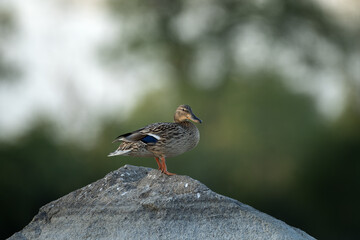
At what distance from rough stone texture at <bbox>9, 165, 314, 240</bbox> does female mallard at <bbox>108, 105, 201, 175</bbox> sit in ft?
0.78

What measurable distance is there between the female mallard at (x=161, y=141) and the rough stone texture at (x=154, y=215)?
24 cm

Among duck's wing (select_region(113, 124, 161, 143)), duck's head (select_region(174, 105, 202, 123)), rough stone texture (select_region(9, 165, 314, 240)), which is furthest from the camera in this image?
duck's head (select_region(174, 105, 202, 123))

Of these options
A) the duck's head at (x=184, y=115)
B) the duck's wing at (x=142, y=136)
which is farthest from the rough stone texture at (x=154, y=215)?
the duck's head at (x=184, y=115)

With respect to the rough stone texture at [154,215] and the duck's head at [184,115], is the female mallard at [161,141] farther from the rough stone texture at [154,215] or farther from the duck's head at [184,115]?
the rough stone texture at [154,215]

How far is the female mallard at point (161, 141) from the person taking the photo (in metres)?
7.14

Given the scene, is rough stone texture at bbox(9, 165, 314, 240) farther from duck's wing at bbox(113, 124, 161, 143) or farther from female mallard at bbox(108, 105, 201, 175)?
duck's wing at bbox(113, 124, 161, 143)

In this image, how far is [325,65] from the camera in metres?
25.7

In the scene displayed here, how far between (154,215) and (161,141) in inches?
33.9

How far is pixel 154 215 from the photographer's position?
662 cm

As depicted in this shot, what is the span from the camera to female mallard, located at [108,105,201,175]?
714 cm

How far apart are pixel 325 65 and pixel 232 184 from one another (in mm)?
6177

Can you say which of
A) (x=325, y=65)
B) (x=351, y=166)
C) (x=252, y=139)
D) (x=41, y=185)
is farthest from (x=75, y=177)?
(x=325, y=65)

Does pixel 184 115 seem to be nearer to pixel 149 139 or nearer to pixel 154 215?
pixel 149 139

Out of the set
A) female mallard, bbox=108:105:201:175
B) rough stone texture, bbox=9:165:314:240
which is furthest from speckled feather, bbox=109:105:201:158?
rough stone texture, bbox=9:165:314:240
